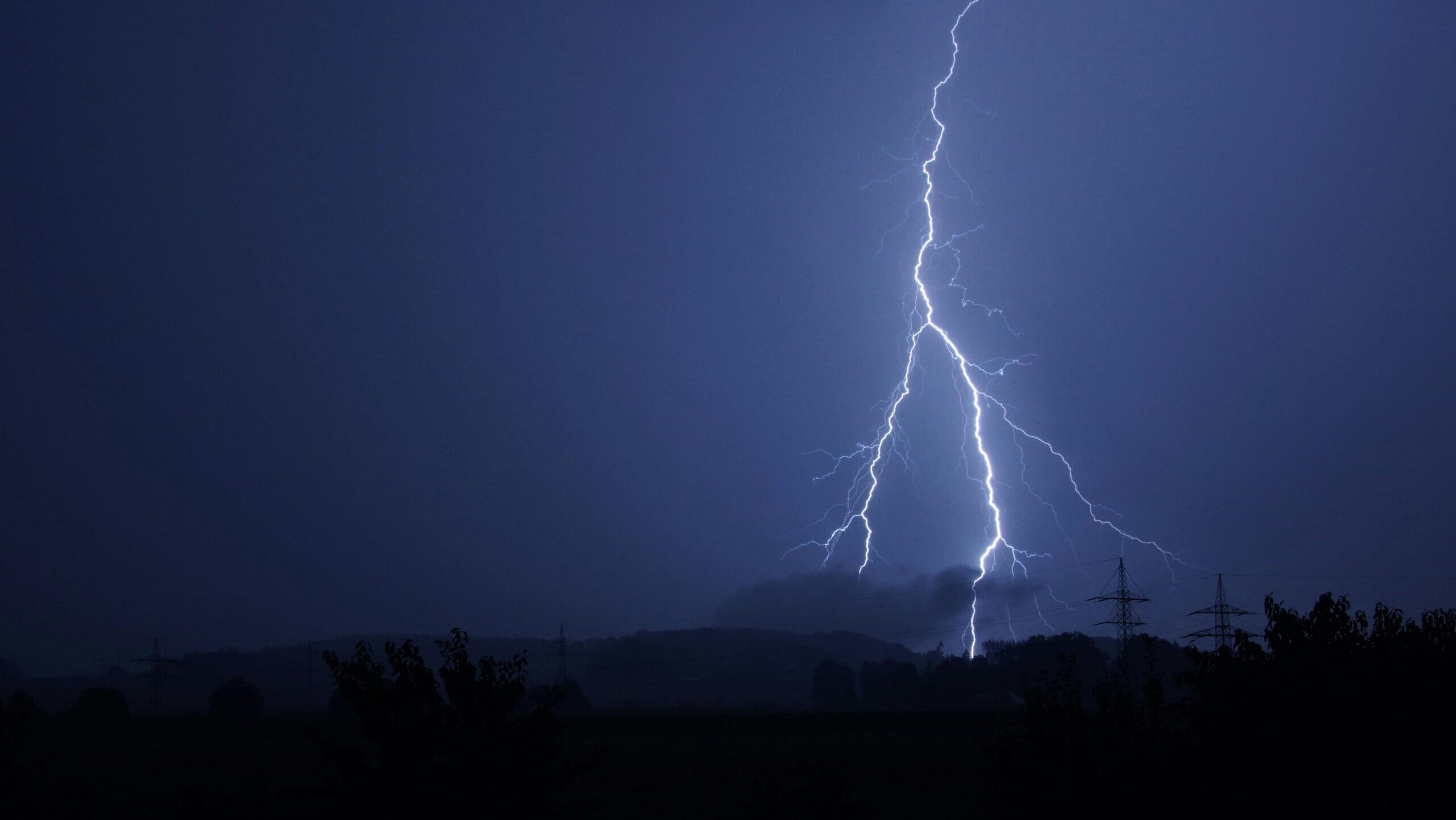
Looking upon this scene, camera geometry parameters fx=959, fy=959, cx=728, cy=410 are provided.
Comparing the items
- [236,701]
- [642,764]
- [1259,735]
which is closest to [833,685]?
[236,701]

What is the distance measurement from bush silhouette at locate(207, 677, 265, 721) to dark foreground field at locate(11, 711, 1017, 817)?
568 centimetres

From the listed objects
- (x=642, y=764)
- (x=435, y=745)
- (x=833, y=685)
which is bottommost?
(x=833, y=685)

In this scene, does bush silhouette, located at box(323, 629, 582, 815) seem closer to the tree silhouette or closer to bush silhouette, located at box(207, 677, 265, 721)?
bush silhouette, located at box(207, 677, 265, 721)

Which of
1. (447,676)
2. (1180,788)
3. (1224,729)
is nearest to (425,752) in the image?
(447,676)

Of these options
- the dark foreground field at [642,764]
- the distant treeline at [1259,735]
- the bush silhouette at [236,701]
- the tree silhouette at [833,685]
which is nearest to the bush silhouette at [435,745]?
the dark foreground field at [642,764]

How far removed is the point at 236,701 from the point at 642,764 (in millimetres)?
36055

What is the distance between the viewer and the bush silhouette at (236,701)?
5466 cm

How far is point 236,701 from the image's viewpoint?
56094 millimetres

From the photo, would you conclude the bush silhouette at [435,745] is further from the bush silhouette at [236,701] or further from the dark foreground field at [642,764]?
the bush silhouette at [236,701]

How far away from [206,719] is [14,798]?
135 feet

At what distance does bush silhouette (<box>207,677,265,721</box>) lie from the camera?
5466 cm

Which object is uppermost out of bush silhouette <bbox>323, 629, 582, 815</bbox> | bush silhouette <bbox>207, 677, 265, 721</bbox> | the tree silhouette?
bush silhouette <bbox>323, 629, 582, 815</bbox>

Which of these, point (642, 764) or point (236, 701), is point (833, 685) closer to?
point (236, 701)

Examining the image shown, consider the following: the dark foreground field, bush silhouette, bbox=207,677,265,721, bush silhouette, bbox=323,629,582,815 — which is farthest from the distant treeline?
bush silhouette, bbox=207,677,265,721
